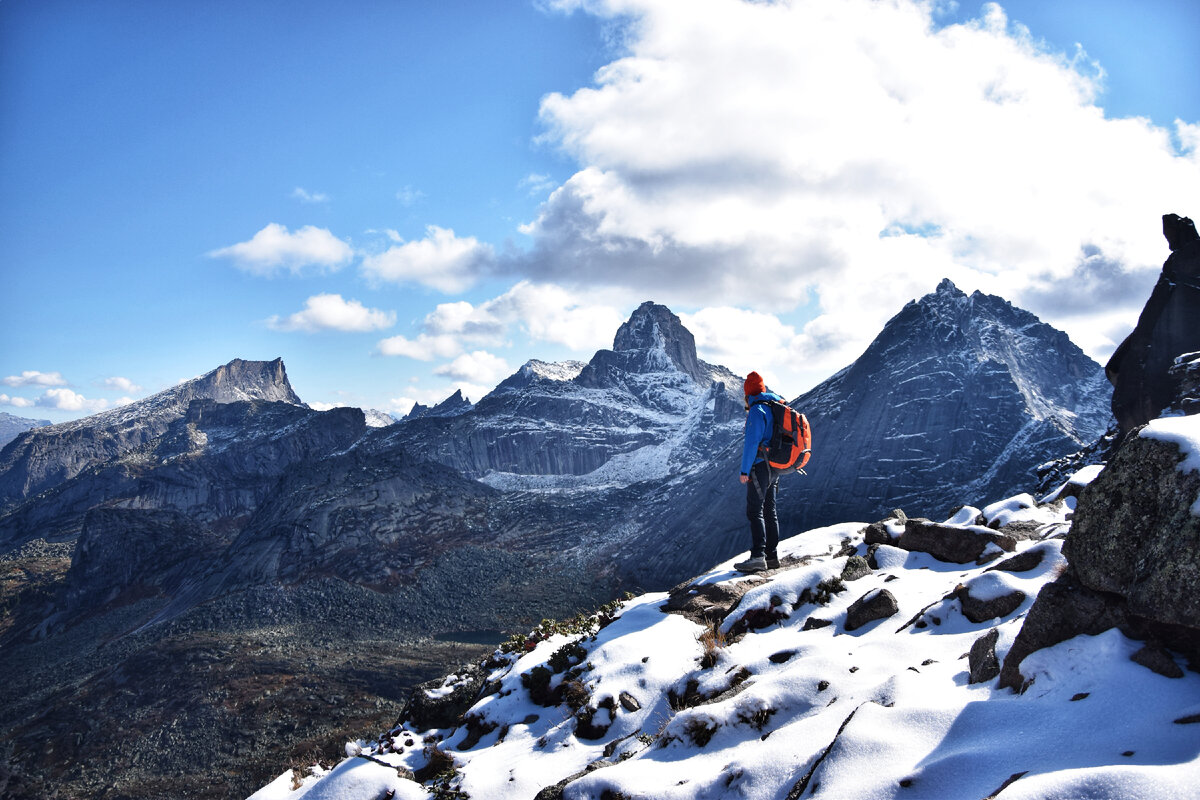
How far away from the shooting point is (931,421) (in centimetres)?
11412

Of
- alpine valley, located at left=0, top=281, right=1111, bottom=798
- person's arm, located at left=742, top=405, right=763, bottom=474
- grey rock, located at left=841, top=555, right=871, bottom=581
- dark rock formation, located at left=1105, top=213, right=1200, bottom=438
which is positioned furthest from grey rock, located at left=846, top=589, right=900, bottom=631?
alpine valley, located at left=0, top=281, right=1111, bottom=798

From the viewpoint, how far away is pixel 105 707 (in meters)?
63.7

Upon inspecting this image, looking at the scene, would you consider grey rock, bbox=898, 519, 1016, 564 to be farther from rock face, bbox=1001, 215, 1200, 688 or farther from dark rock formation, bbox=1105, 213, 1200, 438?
dark rock formation, bbox=1105, 213, 1200, 438

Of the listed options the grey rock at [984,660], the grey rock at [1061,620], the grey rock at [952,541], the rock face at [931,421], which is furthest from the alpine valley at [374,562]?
the grey rock at [1061,620]

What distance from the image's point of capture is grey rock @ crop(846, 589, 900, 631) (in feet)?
27.9

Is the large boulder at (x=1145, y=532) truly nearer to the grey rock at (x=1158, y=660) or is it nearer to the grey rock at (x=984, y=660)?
the grey rock at (x=1158, y=660)

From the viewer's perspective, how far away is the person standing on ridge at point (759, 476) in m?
11.9

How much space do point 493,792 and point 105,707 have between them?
82.6 m

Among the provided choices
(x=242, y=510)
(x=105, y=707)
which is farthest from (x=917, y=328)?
(x=242, y=510)

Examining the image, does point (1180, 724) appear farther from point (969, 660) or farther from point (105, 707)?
point (105, 707)

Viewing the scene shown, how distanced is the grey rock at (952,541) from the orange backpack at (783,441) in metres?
2.66

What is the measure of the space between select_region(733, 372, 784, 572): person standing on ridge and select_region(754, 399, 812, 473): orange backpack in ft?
0.24

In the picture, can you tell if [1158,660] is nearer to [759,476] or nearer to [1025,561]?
[1025,561]

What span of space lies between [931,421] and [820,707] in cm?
12520
